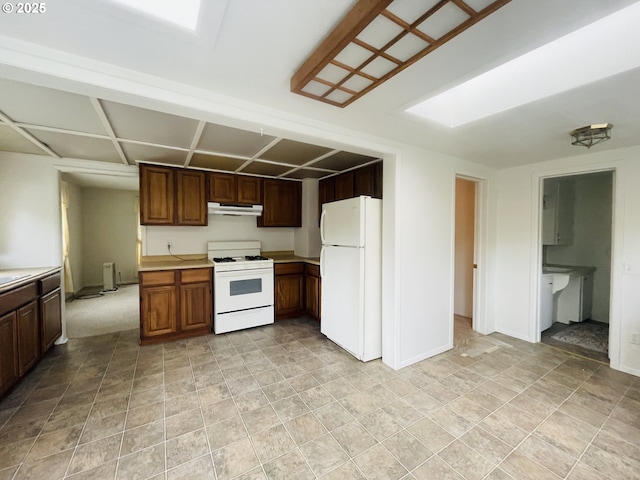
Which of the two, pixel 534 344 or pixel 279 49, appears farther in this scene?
pixel 534 344

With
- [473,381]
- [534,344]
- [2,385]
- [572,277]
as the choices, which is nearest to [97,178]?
[2,385]

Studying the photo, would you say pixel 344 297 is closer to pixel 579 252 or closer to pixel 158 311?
pixel 158 311

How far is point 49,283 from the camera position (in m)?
2.80

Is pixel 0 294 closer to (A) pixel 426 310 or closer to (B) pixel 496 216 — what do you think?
(A) pixel 426 310

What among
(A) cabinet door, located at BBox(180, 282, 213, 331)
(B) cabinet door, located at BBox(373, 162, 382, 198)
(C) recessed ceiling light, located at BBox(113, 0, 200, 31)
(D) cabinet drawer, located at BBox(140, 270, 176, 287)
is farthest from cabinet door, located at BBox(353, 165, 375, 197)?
(D) cabinet drawer, located at BBox(140, 270, 176, 287)

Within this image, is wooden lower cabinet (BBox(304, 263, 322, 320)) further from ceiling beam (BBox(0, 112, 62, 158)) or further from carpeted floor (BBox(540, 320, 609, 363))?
ceiling beam (BBox(0, 112, 62, 158))

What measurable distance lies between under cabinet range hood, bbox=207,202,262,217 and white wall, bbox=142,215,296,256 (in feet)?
1.50

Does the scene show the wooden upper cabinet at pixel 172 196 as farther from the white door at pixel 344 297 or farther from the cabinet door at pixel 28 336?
the white door at pixel 344 297

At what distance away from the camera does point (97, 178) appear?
480cm

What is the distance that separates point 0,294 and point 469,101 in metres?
3.89

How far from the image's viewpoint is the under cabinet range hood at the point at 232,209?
12.4ft

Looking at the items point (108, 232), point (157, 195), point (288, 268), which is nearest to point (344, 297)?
point (288, 268)

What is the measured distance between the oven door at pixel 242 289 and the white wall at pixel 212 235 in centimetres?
100

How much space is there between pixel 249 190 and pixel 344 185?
4.87 feet
